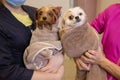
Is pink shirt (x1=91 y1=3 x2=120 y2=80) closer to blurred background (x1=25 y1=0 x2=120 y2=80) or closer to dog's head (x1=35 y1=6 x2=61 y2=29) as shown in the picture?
dog's head (x1=35 y1=6 x2=61 y2=29)

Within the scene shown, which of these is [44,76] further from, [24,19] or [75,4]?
[75,4]

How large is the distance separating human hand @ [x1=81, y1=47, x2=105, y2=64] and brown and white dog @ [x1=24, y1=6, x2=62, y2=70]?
14 centimetres

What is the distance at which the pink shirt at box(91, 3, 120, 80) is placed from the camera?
1.20 m

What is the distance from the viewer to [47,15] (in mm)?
1160

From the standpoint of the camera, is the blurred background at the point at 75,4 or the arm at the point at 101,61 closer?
the arm at the point at 101,61

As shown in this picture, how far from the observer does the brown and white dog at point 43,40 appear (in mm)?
1155

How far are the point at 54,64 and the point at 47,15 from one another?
25 cm

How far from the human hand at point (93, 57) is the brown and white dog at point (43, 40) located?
137 millimetres

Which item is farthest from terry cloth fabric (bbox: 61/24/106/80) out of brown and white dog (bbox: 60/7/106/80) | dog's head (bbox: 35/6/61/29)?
dog's head (bbox: 35/6/61/29)

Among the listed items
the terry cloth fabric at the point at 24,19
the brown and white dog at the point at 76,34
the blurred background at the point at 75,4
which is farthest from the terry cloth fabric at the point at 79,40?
the blurred background at the point at 75,4

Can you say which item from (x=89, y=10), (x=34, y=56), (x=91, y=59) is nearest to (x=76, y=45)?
(x=91, y=59)

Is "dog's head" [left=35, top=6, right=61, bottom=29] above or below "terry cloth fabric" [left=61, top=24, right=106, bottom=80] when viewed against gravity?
above

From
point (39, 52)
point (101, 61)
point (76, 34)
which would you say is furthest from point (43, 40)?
point (101, 61)

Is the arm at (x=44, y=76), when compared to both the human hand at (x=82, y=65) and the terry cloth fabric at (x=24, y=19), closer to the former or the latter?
the human hand at (x=82, y=65)
